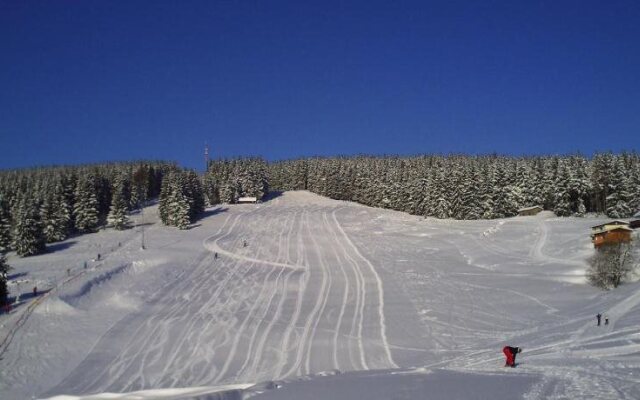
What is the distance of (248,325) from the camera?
40.0 metres

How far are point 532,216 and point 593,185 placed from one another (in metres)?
10.00

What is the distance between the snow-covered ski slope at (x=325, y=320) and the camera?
18.2 m

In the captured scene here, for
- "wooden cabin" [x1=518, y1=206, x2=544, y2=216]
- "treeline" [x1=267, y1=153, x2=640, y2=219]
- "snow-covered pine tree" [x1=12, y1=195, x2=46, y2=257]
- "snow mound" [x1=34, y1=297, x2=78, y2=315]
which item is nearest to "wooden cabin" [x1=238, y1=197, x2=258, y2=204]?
"treeline" [x1=267, y1=153, x2=640, y2=219]

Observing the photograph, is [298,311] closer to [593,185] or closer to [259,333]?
[259,333]

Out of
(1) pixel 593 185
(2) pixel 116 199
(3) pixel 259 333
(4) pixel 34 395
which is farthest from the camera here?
(2) pixel 116 199

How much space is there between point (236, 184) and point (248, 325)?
87.5 metres

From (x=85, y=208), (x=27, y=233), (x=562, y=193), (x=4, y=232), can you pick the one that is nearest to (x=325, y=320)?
A: (x=27, y=233)

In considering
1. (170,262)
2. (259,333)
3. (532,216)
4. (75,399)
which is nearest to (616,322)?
(259,333)

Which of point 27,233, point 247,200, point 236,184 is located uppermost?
point 236,184

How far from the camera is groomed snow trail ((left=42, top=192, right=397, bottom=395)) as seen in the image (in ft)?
99.0

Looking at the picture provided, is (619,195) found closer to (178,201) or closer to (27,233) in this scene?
(178,201)

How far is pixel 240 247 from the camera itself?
7369 centimetres

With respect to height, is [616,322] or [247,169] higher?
[247,169]

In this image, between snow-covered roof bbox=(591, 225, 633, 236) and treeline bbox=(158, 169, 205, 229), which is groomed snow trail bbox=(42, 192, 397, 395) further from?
snow-covered roof bbox=(591, 225, 633, 236)
